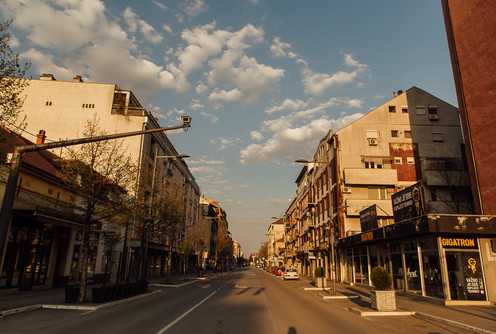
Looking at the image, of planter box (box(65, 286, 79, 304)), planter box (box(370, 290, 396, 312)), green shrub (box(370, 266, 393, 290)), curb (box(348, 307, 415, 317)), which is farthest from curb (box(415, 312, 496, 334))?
planter box (box(65, 286, 79, 304))

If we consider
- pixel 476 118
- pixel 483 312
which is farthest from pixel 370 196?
pixel 483 312

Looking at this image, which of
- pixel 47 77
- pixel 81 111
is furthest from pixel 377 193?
pixel 47 77

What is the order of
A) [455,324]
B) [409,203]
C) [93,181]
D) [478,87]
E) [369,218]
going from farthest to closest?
[369,218]
[478,87]
[409,203]
[93,181]
[455,324]

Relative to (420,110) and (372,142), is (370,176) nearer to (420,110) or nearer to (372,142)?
(372,142)

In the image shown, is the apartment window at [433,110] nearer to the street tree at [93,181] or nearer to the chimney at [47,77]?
the street tree at [93,181]

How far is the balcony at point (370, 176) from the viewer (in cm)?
3294

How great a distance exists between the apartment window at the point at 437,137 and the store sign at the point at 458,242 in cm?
2210

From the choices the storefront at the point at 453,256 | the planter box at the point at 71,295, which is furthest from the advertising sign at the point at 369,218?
the planter box at the point at 71,295

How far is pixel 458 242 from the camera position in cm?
1694

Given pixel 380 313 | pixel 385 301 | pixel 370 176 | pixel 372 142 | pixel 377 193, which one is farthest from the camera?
pixel 372 142

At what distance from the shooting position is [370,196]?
33906 millimetres

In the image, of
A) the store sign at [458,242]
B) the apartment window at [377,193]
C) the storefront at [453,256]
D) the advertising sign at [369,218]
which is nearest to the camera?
the storefront at [453,256]

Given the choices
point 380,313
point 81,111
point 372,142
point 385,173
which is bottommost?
point 380,313

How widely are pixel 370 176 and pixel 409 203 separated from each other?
40.9ft
